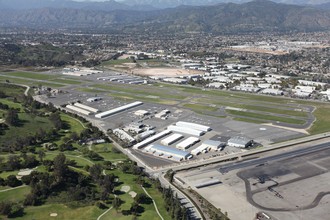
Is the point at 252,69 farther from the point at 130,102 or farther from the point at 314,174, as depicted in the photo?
the point at 314,174

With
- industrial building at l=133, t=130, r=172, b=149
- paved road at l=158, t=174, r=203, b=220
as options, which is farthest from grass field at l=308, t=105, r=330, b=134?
paved road at l=158, t=174, r=203, b=220

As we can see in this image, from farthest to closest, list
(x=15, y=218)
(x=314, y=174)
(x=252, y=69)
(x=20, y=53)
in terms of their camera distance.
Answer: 1. (x=20, y=53)
2. (x=252, y=69)
3. (x=314, y=174)
4. (x=15, y=218)

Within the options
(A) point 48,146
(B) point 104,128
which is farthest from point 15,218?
(B) point 104,128

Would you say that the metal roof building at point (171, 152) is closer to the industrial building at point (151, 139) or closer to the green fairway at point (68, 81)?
the industrial building at point (151, 139)

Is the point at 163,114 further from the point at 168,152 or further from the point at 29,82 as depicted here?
the point at 29,82

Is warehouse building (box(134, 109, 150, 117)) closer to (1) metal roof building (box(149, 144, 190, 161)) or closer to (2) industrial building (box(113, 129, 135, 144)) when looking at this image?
(2) industrial building (box(113, 129, 135, 144))

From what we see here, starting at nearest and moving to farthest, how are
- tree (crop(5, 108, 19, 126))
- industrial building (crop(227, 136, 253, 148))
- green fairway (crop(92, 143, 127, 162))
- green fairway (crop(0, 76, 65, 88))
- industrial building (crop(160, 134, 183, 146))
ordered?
1. green fairway (crop(92, 143, 127, 162))
2. industrial building (crop(227, 136, 253, 148))
3. industrial building (crop(160, 134, 183, 146))
4. tree (crop(5, 108, 19, 126))
5. green fairway (crop(0, 76, 65, 88))
